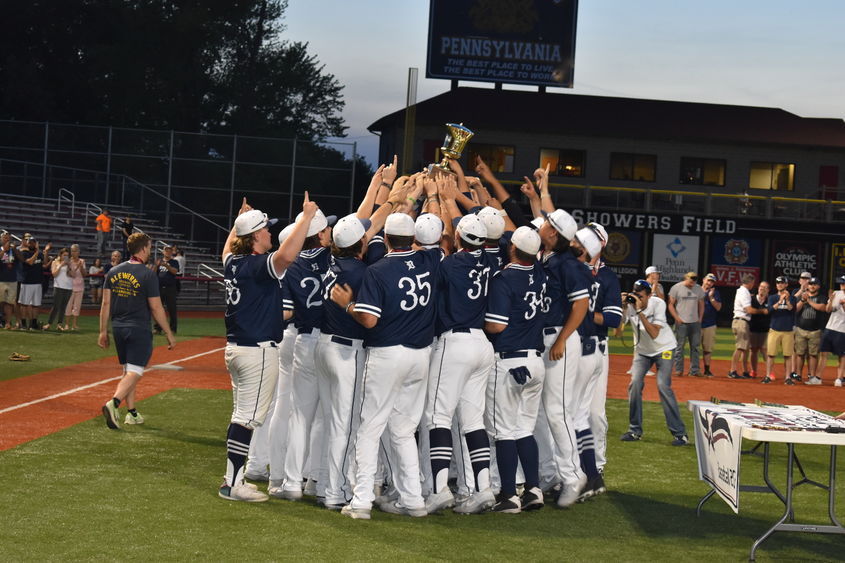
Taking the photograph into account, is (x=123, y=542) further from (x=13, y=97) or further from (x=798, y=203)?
(x=13, y=97)

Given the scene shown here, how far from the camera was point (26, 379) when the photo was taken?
50.0 ft

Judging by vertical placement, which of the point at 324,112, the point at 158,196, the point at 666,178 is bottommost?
the point at 158,196

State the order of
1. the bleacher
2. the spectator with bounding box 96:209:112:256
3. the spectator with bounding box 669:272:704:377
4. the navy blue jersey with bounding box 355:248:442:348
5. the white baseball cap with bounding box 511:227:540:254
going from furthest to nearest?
the bleacher, the spectator with bounding box 96:209:112:256, the spectator with bounding box 669:272:704:377, the white baseball cap with bounding box 511:227:540:254, the navy blue jersey with bounding box 355:248:442:348

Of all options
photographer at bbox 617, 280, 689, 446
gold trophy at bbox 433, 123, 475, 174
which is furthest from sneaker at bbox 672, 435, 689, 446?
gold trophy at bbox 433, 123, 475, 174

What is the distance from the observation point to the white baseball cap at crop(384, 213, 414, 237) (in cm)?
787

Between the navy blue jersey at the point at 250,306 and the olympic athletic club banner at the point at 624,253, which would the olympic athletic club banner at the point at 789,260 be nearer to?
the olympic athletic club banner at the point at 624,253

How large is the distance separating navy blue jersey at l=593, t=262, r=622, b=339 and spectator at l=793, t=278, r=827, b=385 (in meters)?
11.6

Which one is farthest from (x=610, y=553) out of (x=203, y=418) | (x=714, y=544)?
(x=203, y=418)

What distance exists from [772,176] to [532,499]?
138ft

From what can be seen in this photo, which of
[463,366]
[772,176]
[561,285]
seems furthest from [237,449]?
[772,176]

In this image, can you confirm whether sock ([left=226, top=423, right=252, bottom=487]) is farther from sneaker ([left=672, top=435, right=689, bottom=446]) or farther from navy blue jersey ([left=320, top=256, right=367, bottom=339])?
sneaker ([left=672, top=435, right=689, bottom=446])

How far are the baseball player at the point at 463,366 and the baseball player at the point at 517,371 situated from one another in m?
0.13

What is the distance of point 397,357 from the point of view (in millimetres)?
7855

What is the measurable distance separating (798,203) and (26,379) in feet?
112
